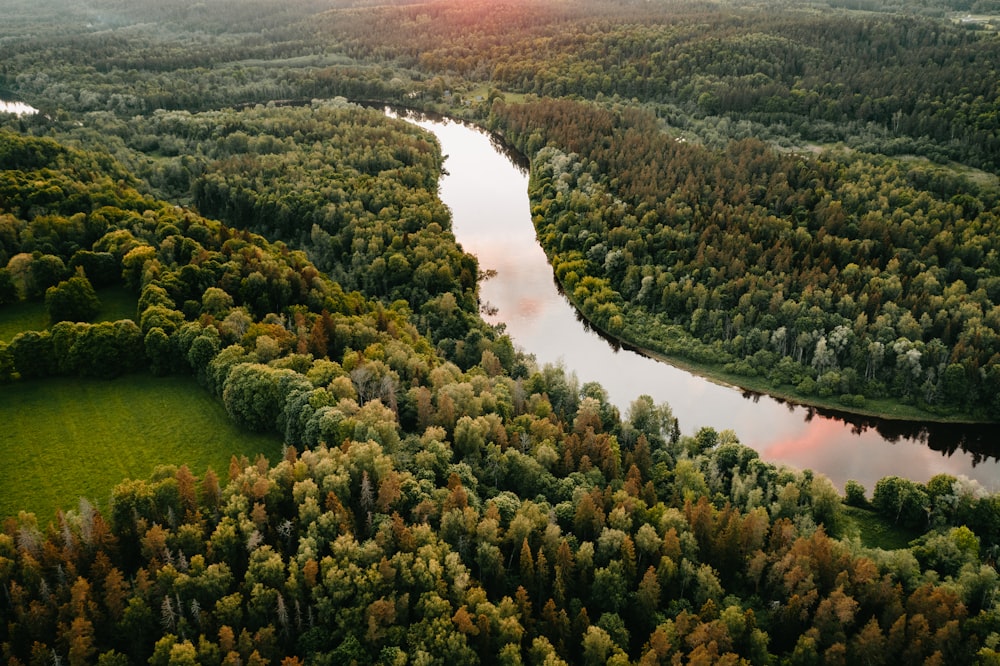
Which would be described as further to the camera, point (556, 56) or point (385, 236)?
point (556, 56)

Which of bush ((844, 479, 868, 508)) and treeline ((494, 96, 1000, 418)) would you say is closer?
bush ((844, 479, 868, 508))

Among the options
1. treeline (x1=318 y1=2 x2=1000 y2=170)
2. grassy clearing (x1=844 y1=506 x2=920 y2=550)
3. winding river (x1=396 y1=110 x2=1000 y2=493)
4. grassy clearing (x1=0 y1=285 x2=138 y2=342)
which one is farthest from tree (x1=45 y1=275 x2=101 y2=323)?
treeline (x1=318 y1=2 x2=1000 y2=170)

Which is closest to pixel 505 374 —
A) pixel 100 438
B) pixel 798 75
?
pixel 100 438

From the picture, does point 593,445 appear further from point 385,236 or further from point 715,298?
point 385,236

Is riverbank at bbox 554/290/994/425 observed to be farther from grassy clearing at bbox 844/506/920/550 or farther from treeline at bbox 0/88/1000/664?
grassy clearing at bbox 844/506/920/550

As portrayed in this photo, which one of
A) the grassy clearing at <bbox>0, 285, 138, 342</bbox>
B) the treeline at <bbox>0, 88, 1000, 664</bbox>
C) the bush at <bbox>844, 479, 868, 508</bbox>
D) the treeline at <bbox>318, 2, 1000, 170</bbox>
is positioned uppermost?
the treeline at <bbox>318, 2, 1000, 170</bbox>

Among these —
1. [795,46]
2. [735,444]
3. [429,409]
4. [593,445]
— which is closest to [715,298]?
[735,444]

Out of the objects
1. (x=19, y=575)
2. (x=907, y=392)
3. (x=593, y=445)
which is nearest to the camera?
(x=19, y=575)
